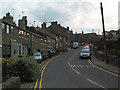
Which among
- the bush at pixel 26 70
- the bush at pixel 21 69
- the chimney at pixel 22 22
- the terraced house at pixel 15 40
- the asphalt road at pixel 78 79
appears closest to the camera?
the asphalt road at pixel 78 79

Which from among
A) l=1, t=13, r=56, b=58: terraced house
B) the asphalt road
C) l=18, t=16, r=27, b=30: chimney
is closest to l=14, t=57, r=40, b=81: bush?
the asphalt road

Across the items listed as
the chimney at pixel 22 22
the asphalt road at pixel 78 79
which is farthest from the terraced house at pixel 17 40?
the asphalt road at pixel 78 79

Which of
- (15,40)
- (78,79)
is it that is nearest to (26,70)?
(78,79)

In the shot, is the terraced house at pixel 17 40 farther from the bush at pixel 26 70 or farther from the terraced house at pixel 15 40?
the bush at pixel 26 70

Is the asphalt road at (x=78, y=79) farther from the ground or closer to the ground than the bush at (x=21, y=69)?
closer to the ground

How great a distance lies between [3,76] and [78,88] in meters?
5.43

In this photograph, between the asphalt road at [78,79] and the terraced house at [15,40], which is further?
the terraced house at [15,40]

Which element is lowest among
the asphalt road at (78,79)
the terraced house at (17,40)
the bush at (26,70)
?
the asphalt road at (78,79)

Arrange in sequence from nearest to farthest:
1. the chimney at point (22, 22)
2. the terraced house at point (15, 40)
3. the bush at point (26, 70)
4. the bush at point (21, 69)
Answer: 1. the bush at point (21, 69)
2. the bush at point (26, 70)
3. the terraced house at point (15, 40)
4. the chimney at point (22, 22)

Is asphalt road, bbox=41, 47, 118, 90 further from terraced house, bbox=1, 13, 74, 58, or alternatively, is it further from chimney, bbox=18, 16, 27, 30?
chimney, bbox=18, 16, 27, 30

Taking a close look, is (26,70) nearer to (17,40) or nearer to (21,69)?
(21,69)

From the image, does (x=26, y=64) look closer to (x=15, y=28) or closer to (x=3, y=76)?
(x=3, y=76)

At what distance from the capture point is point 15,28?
2644 cm

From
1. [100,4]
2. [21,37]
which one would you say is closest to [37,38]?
[21,37]
